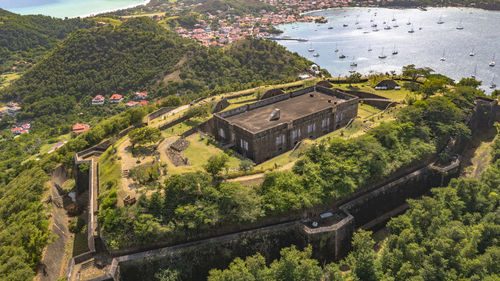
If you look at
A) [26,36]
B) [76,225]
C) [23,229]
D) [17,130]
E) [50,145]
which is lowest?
[50,145]

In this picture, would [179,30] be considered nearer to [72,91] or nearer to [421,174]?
[72,91]

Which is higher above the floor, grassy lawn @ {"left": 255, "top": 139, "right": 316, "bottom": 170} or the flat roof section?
the flat roof section

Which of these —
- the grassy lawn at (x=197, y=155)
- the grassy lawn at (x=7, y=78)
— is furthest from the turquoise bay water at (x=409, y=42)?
the grassy lawn at (x=7, y=78)

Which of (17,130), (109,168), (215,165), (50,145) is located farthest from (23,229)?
(17,130)

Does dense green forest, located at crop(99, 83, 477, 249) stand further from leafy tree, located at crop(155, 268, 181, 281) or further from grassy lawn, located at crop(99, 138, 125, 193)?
leafy tree, located at crop(155, 268, 181, 281)

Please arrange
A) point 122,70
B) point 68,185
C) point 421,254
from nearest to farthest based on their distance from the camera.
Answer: point 421,254
point 68,185
point 122,70

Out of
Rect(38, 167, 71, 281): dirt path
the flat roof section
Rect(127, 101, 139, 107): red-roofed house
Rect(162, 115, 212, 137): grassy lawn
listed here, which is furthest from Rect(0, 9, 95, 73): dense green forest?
the flat roof section

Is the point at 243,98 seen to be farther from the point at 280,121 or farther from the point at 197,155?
the point at 197,155

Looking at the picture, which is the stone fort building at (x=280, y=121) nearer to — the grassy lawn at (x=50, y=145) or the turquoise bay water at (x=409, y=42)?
the turquoise bay water at (x=409, y=42)
